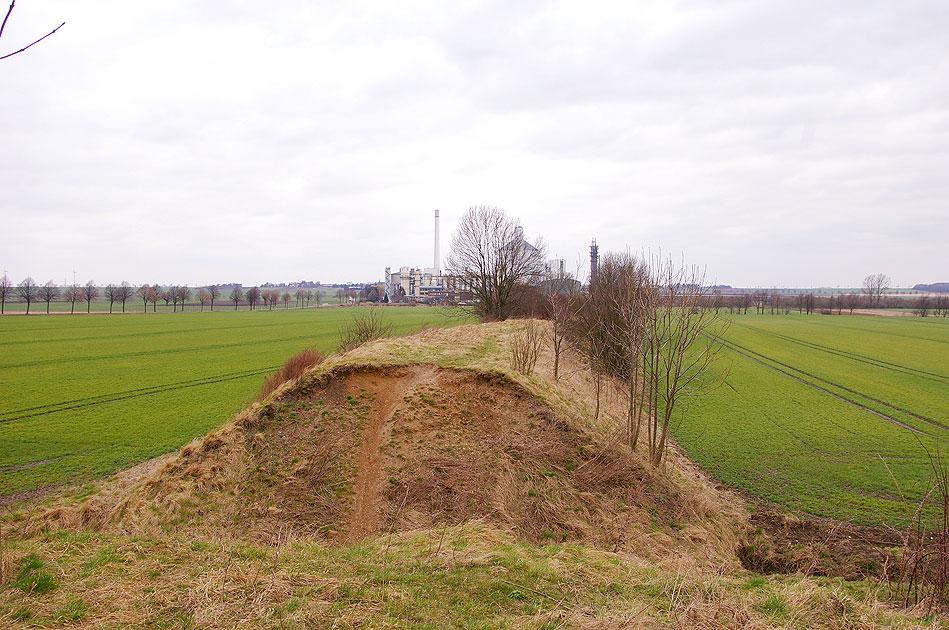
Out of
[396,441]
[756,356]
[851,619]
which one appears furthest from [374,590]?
[756,356]

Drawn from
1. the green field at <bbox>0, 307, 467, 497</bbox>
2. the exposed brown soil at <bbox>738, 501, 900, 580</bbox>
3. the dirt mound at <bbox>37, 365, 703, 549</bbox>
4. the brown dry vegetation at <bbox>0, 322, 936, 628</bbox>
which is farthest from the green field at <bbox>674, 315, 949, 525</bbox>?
the green field at <bbox>0, 307, 467, 497</bbox>

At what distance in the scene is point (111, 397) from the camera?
23781 millimetres

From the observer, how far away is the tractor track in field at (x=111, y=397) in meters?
20.0

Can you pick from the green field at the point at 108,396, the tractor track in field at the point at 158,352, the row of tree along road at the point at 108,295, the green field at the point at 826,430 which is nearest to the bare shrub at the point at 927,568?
the green field at the point at 826,430

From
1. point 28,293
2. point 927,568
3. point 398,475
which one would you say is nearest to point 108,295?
point 28,293

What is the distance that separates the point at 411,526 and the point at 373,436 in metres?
3.47

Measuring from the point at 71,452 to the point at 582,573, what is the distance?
705 inches

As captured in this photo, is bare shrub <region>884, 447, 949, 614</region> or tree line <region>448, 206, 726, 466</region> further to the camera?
tree line <region>448, 206, 726, 466</region>

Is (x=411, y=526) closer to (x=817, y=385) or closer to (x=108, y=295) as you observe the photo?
(x=817, y=385)

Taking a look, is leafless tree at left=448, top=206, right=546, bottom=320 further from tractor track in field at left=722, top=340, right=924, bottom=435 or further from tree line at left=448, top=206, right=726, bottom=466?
tractor track in field at left=722, top=340, right=924, bottom=435

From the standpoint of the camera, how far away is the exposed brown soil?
9328 millimetres

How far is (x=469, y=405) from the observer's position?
1394cm

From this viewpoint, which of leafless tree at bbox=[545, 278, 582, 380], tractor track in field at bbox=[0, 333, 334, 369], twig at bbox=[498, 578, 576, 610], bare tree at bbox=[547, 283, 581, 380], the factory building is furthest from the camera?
the factory building

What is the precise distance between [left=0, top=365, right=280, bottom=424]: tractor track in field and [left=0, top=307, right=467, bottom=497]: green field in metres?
0.04
